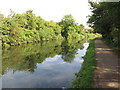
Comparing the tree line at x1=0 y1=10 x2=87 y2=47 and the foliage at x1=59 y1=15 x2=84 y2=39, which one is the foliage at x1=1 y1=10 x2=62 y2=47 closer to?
the tree line at x1=0 y1=10 x2=87 y2=47

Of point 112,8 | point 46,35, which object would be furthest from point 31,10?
point 112,8

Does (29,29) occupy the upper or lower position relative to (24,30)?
upper

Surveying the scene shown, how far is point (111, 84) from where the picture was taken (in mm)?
5250

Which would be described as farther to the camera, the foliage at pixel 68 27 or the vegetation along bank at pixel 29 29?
the foliage at pixel 68 27

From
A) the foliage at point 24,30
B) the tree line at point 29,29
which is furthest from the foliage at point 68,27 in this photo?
the foliage at point 24,30

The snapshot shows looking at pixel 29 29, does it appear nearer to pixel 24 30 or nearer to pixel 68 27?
pixel 24 30

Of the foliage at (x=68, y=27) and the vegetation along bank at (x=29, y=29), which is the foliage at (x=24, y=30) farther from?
the foliage at (x=68, y=27)

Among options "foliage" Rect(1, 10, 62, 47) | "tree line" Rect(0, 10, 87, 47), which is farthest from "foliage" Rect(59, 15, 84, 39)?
"foliage" Rect(1, 10, 62, 47)

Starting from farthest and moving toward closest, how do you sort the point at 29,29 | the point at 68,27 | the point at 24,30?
the point at 68,27
the point at 29,29
the point at 24,30

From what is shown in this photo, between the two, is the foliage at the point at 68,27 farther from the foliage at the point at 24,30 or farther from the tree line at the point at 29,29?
the foliage at the point at 24,30

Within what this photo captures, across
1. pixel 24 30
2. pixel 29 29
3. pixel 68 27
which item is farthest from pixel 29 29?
pixel 68 27

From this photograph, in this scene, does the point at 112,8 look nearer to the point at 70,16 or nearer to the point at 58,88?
the point at 58,88

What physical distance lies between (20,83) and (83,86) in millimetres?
4094

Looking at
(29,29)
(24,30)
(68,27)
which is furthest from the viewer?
(68,27)
